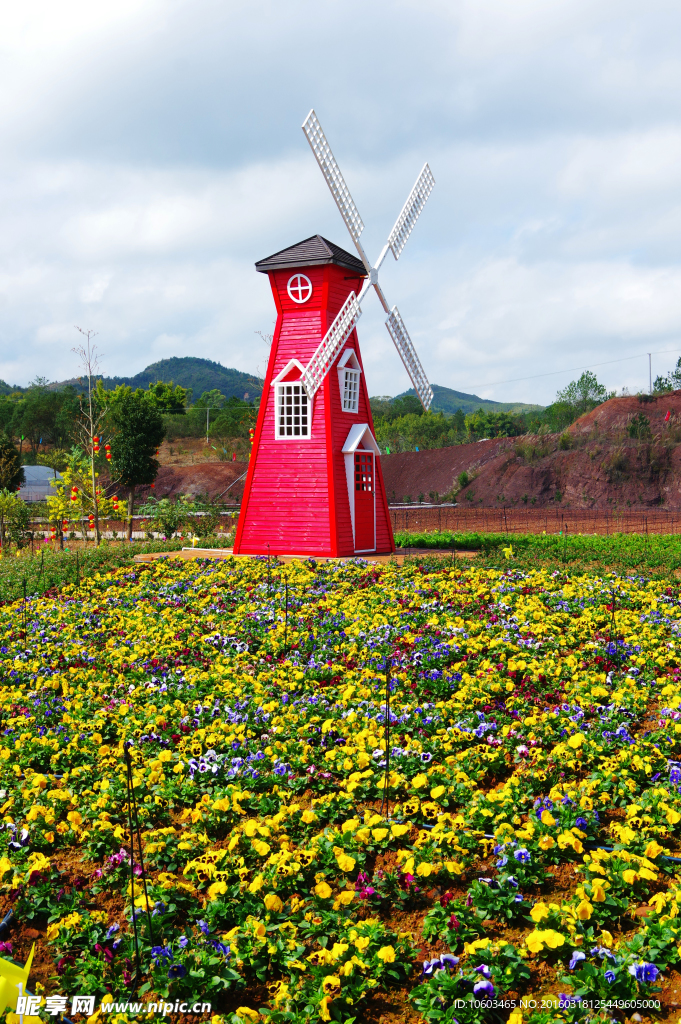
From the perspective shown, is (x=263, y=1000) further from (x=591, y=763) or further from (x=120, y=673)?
(x=120, y=673)

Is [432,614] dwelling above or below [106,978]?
above

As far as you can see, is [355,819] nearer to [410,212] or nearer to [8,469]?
[410,212]

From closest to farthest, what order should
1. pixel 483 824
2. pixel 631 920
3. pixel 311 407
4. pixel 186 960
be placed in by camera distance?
pixel 186 960 < pixel 631 920 < pixel 483 824 < pixel 311 407

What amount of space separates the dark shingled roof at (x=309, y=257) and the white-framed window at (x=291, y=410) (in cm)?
301

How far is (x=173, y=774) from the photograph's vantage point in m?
6.13

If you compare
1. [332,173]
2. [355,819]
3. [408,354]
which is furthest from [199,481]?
[355,819]

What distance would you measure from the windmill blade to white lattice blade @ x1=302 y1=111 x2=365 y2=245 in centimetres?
261

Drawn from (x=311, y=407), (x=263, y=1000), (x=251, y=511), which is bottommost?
(x=263, y=1000)

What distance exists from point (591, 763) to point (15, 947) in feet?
13.7

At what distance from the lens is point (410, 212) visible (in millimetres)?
21656

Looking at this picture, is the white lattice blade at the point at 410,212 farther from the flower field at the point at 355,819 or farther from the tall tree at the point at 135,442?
the tall tree at the point at 135,442

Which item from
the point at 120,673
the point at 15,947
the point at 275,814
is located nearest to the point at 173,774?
the point at 275,814

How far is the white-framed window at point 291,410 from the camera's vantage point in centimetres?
1930

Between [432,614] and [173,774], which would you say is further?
[432,614]
